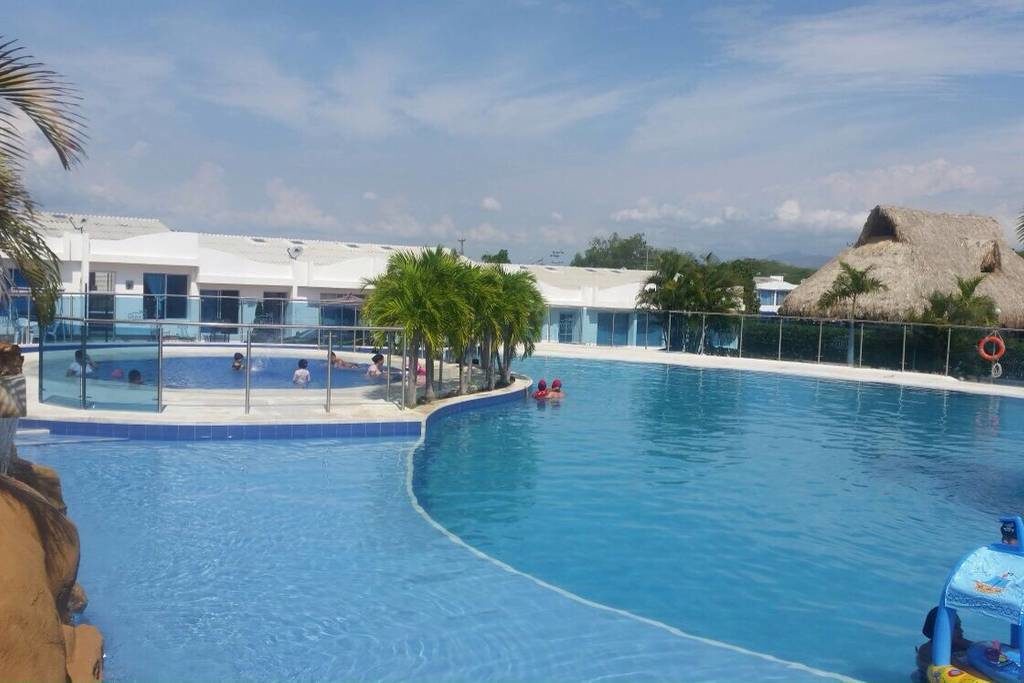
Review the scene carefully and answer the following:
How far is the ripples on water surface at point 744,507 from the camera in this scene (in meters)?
7.84

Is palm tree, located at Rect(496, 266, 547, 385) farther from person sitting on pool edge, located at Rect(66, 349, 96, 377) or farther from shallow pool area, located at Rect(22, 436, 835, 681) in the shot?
shallow pool area, located at Rect(22, 436, 835, 681)

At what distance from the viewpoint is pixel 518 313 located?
20.8 m

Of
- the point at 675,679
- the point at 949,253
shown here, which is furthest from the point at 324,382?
the point at 949,253

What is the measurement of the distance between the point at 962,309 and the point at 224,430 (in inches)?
1096

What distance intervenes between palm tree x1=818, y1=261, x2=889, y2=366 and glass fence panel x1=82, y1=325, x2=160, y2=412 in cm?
2631

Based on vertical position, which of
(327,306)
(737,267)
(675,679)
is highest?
(737,267)

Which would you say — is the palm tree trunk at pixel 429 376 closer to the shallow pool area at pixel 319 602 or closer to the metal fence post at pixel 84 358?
the metal fence post at pixel 84 358

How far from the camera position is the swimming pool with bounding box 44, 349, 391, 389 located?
14844 millimetres

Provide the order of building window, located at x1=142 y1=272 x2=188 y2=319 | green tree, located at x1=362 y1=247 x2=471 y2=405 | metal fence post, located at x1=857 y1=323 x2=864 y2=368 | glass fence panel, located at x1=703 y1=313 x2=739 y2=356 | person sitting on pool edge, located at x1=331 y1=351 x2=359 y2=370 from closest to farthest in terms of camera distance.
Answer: green tree, located at x1=362 y1=247 x2=471 y2=405 < person sitting on pool edge, located at x1=331 y1=351 x2=359 y2=370 < building window, located at x1=142 y1=272 x2=188 y2=319 < metal fence post, located at x1=857 y1=323 x2=864 y2=368 < glass fence panel, located at x1=703 y1=313 x2=739 y2=356

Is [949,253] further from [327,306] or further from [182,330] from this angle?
[182,330]

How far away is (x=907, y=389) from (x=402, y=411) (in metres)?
17.7

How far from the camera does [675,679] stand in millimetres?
6203


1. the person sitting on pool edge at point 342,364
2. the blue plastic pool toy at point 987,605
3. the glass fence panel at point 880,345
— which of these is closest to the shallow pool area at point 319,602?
the blue plastic pool toy at point 987,605

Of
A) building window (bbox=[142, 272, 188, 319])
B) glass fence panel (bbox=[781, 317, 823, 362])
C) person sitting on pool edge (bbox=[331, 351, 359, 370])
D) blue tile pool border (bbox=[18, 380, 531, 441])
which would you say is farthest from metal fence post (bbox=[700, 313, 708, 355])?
blue tile pool border (bbox=[18, 380, 531, 441])
